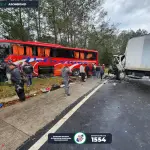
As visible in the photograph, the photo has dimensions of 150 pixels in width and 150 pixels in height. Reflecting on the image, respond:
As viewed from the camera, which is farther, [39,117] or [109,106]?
[109,106]

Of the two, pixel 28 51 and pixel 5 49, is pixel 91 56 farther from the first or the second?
pixel 5 49

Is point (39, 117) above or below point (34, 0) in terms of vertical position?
below

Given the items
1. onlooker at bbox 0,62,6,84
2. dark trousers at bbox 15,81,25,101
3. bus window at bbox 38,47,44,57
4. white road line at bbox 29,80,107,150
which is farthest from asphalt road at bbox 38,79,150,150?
bus window at bbox 38,47,44,57

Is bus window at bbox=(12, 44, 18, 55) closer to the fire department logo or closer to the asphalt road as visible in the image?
the asphalt road

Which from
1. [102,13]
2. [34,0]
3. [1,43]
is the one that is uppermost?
[102,13]

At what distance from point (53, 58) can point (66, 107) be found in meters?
13.3

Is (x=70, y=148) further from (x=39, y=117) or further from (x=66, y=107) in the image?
(x=66, y=107)

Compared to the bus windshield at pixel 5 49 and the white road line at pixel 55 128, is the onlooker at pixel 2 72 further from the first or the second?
the white road line at pixel 55 128

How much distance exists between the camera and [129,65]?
1545 centimetres

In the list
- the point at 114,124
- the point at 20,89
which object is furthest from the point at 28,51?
the point at 114,124

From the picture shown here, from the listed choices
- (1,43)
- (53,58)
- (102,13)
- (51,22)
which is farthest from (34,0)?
(102,13)

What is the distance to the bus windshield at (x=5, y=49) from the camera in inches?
603

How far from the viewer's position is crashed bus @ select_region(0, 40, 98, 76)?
15852mm

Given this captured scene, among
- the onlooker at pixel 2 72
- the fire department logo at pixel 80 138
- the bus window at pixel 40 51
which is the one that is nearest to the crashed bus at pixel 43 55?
the bus window at pixel 40 51
